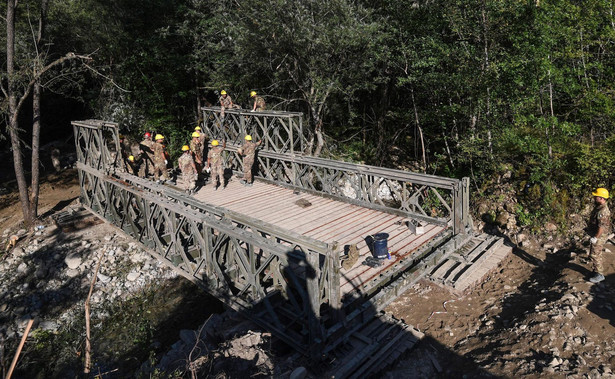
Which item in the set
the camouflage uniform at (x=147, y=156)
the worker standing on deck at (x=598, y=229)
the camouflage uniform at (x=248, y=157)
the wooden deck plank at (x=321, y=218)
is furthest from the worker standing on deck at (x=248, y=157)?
the worker standing on deck at (x=598, y=229)

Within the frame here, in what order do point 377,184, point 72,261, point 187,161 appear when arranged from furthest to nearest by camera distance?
1. point 72,261
2. point 187,161
3. point 377,184

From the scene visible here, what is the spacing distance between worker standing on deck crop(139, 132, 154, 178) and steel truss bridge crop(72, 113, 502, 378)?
1180 mm

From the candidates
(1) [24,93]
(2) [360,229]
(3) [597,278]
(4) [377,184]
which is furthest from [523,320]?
(1) [24,93]

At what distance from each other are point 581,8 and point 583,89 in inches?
86.4

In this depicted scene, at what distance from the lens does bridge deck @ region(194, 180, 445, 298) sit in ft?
24.0

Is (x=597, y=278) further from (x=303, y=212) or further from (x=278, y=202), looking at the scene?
(x=278, y=202)

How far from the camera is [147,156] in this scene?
12805mm

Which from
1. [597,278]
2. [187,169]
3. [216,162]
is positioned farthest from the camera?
[216,162]

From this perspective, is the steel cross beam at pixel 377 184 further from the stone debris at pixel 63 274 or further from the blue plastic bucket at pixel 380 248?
the stone debris at pixel 63 274

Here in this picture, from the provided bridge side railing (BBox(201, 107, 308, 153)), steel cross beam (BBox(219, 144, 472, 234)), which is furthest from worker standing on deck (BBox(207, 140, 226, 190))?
bridge side railing (BBox(201, 107, 308, 153))

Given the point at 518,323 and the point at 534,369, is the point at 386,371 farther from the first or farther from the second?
the point at 518,323

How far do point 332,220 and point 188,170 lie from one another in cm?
489

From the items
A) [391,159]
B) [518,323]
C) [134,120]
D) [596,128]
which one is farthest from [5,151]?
[596,128]

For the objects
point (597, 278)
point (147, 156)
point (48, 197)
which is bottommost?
point (597, 278)
